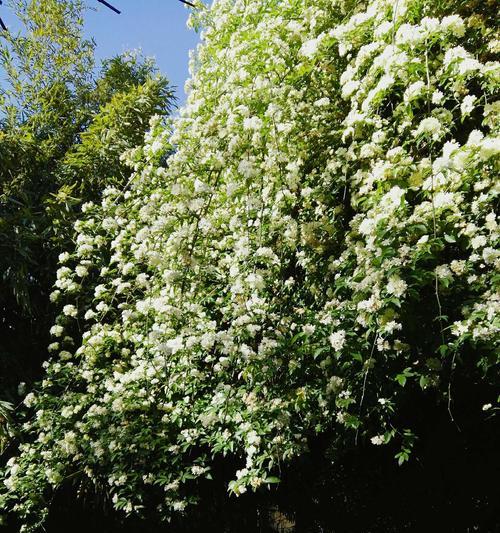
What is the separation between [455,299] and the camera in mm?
1774

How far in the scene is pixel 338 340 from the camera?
182 cm

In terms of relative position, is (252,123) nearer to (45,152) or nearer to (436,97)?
(436,97)

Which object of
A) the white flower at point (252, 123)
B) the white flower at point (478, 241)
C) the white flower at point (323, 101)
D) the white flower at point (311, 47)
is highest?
the white flower at point (311, 47)

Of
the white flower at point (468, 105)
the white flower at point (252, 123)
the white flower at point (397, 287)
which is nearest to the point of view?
the white flower at point (397, 287)

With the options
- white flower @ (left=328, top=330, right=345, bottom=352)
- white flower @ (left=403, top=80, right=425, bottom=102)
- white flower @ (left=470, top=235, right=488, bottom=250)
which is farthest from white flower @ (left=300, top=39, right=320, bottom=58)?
white flower @ (left=328, top=330, right=345, bottom=352)

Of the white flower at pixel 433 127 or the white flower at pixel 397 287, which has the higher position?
the white flower at pixel 433 127

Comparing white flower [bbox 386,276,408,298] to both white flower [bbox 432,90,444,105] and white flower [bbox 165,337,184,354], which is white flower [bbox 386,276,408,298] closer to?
white flower [bbox 432,90,444,105]

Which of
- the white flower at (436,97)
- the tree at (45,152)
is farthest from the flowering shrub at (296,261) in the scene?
the tree at (45,152)

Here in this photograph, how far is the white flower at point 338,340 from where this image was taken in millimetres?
1817

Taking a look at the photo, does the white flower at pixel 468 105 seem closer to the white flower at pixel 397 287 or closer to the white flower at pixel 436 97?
the white flower at pixel 436 97

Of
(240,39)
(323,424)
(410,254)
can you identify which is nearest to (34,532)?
(323,424)

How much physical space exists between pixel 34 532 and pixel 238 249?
2.08 meters

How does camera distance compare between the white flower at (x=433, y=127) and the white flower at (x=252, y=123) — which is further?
the white flower at (x=252, y=123)

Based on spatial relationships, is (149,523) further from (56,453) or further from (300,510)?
(300,510)
